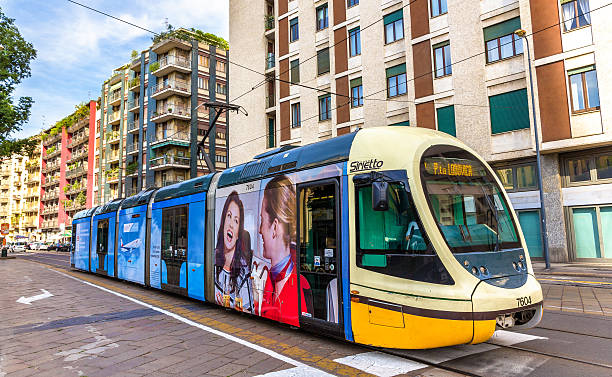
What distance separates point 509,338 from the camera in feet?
18.8

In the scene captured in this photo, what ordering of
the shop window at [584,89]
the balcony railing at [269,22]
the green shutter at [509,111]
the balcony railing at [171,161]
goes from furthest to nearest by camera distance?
the balcony railing at [171,161] → the balcony railing at [269,22] → the green shutter at [509,111] → the shop window at [584,89]

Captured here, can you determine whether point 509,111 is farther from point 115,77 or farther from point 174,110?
point 115,77

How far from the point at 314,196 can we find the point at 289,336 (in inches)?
84.0

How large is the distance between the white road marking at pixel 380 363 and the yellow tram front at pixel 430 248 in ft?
0.71

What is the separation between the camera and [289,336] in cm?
627

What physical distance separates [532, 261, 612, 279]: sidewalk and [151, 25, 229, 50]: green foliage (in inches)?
1503

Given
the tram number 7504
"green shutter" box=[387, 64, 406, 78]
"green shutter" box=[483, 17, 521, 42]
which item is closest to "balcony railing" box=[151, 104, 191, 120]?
"green shutter" box=[387, 64, 406, 78]

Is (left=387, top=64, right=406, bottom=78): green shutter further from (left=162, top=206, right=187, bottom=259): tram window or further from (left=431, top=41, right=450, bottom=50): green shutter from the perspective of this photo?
(left=162, top=206, right=187, bottom=259): tram window

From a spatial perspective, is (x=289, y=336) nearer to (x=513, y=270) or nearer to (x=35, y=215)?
(x=513, y=270)

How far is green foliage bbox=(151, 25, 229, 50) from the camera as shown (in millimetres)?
42909

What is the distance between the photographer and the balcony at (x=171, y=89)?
1668 inches

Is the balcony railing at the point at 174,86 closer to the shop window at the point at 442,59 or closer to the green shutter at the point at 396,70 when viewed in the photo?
the green shutter at the point at 396,70

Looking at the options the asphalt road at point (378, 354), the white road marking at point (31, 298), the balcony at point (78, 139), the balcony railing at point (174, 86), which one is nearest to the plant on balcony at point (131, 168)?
the balcony railing at point (174, 86)

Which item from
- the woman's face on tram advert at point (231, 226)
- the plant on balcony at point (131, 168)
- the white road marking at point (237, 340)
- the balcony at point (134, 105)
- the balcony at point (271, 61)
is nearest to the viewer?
the white road marking at point (237, 340)
